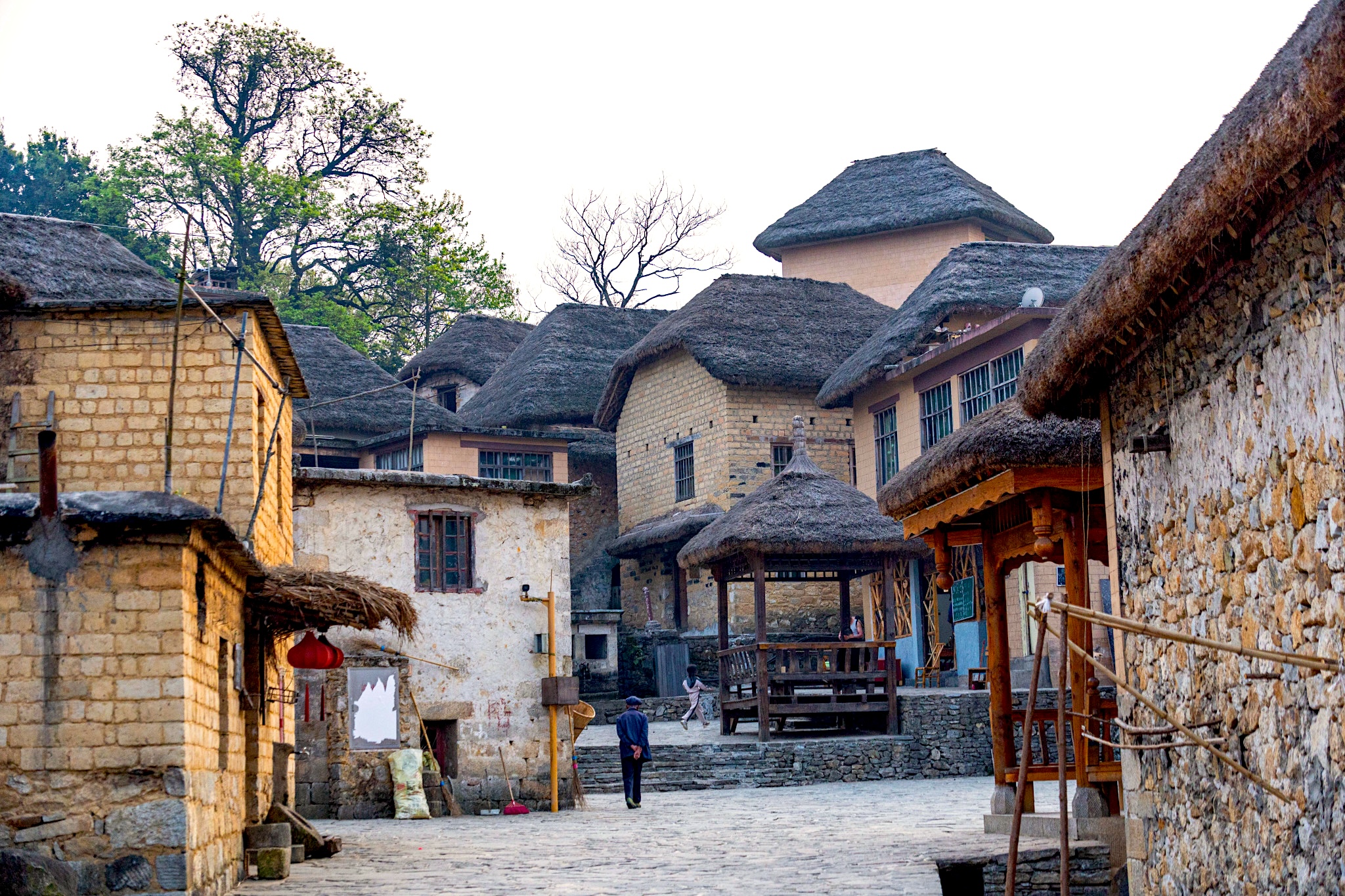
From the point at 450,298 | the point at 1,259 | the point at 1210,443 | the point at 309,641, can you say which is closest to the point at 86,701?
the point at 309,641

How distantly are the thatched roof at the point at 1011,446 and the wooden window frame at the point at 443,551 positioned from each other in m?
9.43

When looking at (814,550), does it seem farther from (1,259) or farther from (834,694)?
(1,259)

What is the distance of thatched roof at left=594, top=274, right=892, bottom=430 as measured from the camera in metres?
28.8

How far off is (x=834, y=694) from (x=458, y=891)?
11864mm

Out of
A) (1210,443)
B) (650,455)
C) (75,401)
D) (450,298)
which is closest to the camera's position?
(1210,443)

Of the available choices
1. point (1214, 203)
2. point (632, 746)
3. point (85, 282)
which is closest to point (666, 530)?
point (632, 746)

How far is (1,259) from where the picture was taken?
13.6 m

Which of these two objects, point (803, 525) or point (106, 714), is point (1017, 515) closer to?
point (106, 714)

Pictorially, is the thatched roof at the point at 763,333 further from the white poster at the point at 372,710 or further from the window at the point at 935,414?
the white poster at the point at 372,710

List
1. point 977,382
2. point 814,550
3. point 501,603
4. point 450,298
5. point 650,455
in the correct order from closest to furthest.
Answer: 1. point 501,603
2. point 814,550
3. point 977,382
4. point 650,455
5. point 450,298

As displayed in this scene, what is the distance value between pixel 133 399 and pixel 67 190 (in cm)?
3261

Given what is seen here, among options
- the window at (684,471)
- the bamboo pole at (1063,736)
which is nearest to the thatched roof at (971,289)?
the window at (684,471)

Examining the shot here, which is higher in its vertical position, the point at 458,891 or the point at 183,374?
the point at 183,374

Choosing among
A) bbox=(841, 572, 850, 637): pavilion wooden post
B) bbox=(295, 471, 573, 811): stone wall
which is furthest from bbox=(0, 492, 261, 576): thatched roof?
bbox=(841, 572, 850, 637): pavilion wooden post
